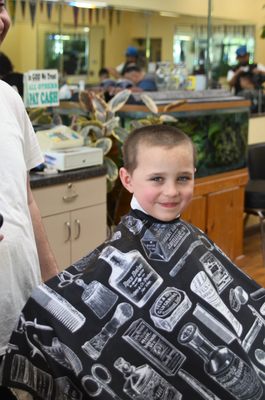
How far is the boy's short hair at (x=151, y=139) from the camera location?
161 centimetres

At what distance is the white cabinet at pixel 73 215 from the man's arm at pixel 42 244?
1.50m

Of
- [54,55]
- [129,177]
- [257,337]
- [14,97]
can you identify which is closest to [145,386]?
[257,337]

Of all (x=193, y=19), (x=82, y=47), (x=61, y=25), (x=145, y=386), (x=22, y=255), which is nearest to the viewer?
(x=22, y=255)

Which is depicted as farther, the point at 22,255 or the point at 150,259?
the point at 150,259

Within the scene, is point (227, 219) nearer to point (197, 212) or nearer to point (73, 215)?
point (197, 212)

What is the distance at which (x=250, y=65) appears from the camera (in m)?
6.75

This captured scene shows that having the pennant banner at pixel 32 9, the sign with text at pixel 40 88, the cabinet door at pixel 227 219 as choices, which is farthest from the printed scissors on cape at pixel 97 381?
the pennant banner at pixel 32 9

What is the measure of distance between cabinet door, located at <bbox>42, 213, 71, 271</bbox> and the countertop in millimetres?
181

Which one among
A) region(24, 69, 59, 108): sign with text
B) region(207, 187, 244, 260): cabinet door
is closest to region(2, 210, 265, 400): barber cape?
region(24, 69, 59, 108): sign with text

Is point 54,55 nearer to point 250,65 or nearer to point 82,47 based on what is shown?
point 82,47

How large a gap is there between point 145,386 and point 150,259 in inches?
12.5

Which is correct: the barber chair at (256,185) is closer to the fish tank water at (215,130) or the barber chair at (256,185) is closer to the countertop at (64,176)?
the fish tank water at (215,130)

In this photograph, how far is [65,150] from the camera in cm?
336

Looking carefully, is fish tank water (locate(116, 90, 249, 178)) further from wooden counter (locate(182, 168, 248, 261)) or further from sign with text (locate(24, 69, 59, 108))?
sign with text (locate(24, 69, 59, 108))
